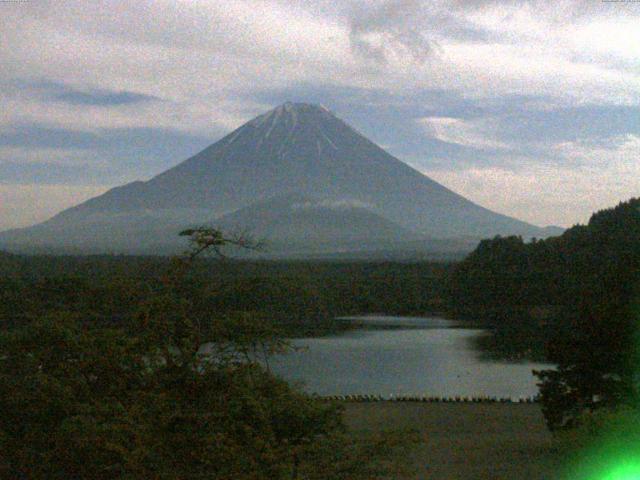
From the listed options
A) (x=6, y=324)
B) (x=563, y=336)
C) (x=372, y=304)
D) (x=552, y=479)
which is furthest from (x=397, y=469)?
(x=372, y=304)

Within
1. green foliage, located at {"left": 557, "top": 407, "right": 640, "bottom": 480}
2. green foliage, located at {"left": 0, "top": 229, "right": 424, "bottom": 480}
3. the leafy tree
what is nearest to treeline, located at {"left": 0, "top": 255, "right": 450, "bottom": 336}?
green foliage, located at {"left": 0, "top": 229, "right": 424, "bottom": 480}

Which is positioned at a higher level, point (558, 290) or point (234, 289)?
point (234, 289)

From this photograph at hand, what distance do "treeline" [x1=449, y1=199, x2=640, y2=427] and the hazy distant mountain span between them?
8236 centimetres

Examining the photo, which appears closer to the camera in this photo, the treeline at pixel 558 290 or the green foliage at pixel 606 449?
the green foliage at pixel 606 449

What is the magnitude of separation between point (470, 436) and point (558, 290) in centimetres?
2302

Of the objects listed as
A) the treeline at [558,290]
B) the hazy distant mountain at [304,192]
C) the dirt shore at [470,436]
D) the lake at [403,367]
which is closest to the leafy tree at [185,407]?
the dirt shore at [470,436]

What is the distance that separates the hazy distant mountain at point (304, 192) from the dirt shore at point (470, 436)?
107 m

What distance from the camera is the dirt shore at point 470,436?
11.0 m

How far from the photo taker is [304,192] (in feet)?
426

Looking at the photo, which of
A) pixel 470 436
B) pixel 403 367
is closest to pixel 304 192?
pixel 403 367

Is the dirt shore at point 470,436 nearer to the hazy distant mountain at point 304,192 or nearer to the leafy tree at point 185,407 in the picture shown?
the leafy tree at point 185,407

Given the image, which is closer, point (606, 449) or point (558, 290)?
point (606, 449)

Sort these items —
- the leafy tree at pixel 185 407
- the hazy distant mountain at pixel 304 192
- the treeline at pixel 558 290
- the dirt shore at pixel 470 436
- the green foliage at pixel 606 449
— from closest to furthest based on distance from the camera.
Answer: the leafy tree at pixel 185 407 < the green foliage at pixel 606 449 < the treeline at pixel 558 290 < the dirt shore at pixel 470 436 < the hazy distant mountain at pixel 304 192

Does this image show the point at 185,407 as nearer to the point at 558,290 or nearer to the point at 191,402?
the point at 191,402
